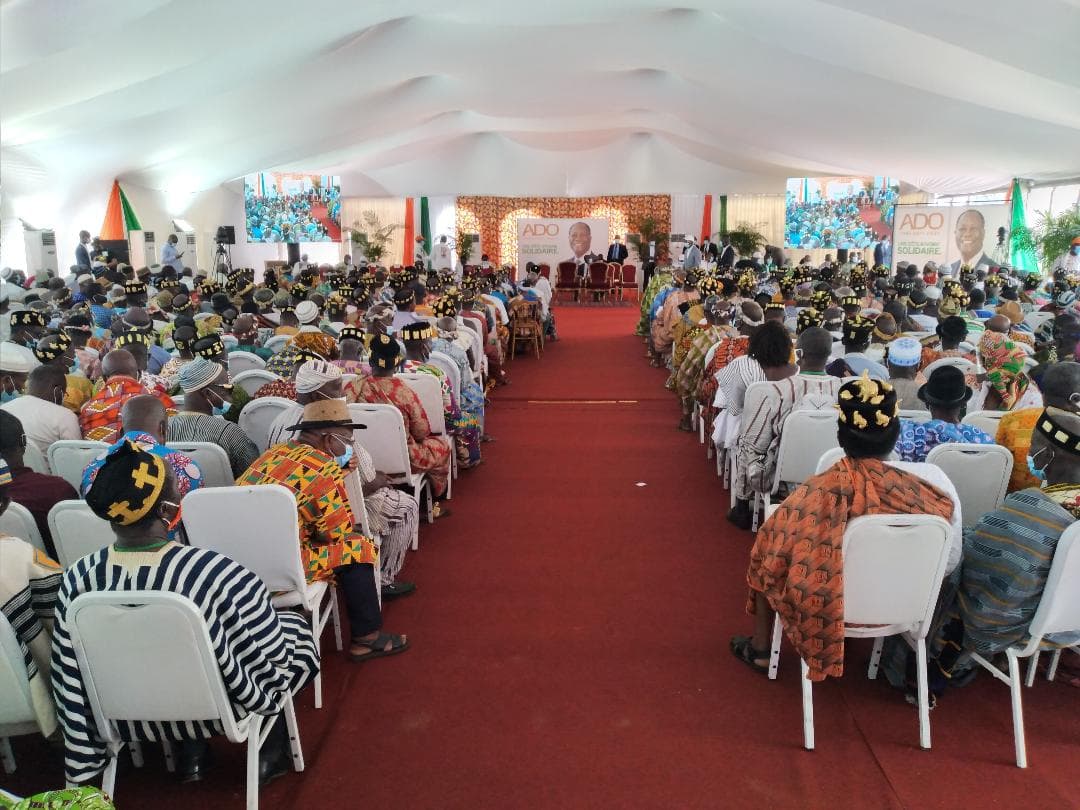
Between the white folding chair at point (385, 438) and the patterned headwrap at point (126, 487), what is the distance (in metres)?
1.98

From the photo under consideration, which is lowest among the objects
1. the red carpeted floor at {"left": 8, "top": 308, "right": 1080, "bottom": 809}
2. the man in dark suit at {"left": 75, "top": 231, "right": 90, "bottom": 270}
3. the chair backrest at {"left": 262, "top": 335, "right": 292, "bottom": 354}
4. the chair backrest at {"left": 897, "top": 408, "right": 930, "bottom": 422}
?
the red carpeted floor at {"left": 8, "top": 308, "right": 1080, "bottom": 809}

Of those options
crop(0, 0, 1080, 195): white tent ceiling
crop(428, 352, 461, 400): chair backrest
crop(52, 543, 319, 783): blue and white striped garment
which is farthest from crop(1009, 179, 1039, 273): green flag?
crop(52, 543, 319, 783): blue and white striped garment

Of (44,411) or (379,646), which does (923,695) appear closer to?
(379,646)

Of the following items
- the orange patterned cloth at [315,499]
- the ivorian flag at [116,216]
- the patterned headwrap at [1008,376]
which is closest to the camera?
the orange patterned cloth at [315,499]

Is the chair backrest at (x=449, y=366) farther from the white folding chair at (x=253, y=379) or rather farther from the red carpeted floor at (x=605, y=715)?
the red carpeted floor at (x=605, y=715)

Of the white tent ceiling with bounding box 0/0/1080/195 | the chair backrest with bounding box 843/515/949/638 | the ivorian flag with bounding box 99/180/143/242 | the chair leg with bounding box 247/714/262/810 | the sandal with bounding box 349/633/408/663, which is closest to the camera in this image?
the chair leg with bounding box 247/714/262/810

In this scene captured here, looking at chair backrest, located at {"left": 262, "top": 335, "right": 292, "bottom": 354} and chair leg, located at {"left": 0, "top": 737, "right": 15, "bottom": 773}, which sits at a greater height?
chair backrest, located at {"left": 262, "top": 335, "right": 292, "bottom": 354}

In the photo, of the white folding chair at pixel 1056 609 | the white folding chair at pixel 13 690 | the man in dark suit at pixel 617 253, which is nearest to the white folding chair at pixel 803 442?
the white folding chair at pixel 1056 609

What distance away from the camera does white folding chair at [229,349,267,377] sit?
5562mm

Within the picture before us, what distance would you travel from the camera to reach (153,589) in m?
2.04

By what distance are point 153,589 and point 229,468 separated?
1421 mm

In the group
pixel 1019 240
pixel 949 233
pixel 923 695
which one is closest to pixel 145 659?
pixel 923 695

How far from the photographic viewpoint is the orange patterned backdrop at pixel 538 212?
26.0 m

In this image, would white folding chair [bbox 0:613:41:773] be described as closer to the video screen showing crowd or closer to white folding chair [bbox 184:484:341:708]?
white folding chair [bbox 184:484:341:708]
